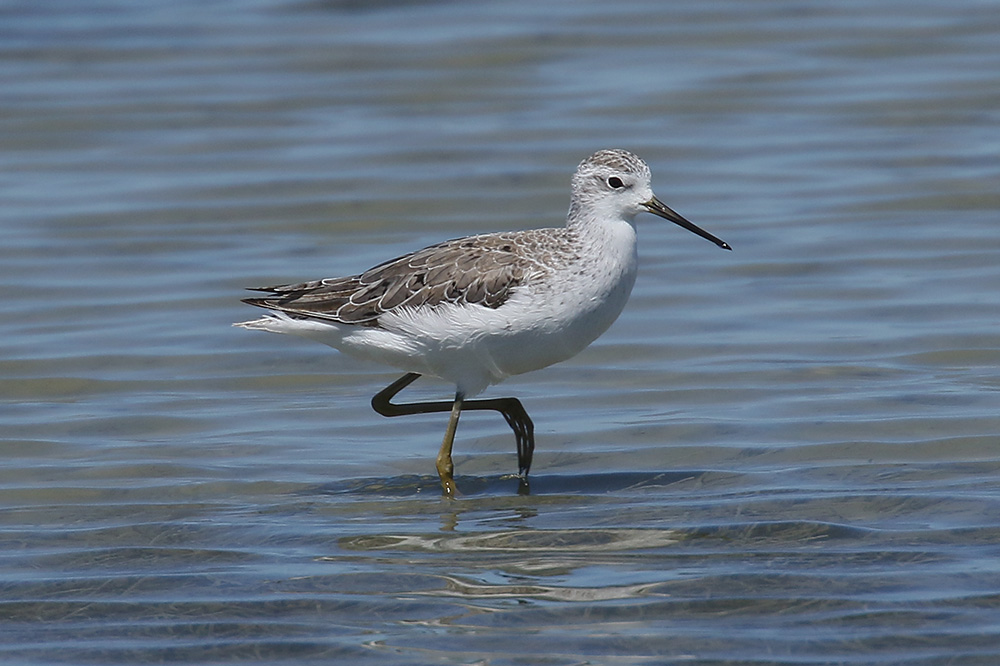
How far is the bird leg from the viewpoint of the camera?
8.62m

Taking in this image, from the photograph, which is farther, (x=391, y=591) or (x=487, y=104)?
(x=487, y=104)

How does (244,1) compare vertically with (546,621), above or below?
above

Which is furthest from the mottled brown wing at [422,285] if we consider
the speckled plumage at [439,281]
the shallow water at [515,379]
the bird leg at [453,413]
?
the shallow water at [515,379]

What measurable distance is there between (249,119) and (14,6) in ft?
20.7

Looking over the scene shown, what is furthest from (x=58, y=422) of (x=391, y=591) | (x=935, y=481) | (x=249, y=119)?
(x=249, y=119)

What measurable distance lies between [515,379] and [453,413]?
208 centimetres

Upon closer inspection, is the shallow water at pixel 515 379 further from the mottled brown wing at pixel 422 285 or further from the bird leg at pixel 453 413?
the mottled brown wing at pixel 422 285

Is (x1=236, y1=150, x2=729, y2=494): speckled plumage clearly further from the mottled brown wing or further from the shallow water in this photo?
the shallow water

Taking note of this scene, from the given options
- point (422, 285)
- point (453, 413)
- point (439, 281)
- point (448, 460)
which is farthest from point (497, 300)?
point (448, 460)

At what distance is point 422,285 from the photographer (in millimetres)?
8633

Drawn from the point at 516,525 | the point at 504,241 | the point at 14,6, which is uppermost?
the point at 14,6

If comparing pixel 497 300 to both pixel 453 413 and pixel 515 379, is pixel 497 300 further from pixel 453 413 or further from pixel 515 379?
pixel 515 379

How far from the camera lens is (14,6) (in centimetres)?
2173

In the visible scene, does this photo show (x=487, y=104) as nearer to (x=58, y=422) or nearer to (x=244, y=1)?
(x=244, y=1)
